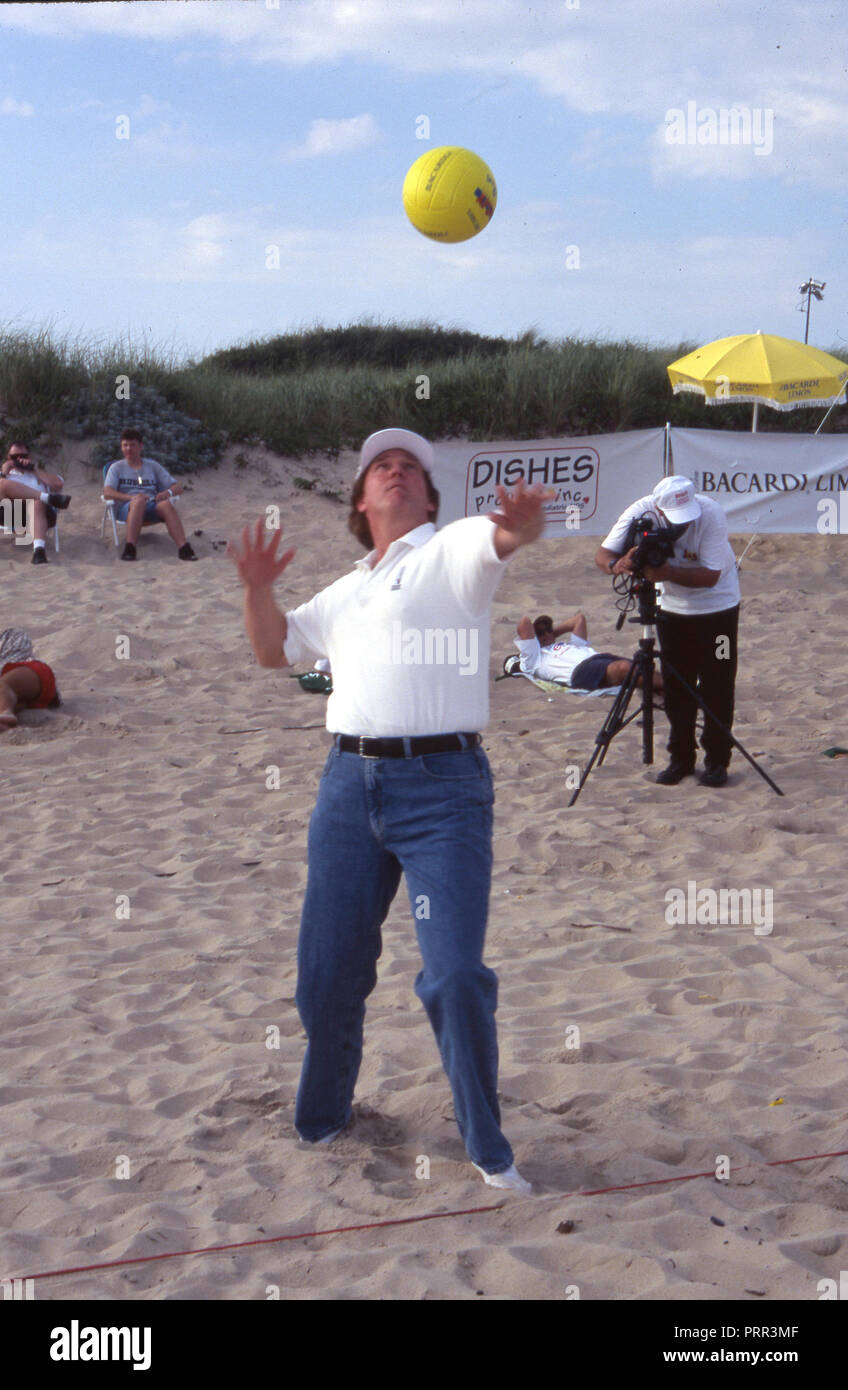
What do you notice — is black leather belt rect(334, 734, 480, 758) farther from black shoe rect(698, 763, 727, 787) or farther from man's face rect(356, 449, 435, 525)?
black shoe rect(698, 763, 727, 787)

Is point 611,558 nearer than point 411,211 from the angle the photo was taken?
Yes

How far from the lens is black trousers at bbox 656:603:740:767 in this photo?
6684 millimetres

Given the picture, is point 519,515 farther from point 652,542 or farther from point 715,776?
point 715,776

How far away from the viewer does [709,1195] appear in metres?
3.08

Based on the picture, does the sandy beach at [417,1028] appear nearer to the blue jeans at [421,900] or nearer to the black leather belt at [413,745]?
the blue jeans at [421,900]

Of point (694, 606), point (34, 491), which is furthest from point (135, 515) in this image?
point (694, 606)

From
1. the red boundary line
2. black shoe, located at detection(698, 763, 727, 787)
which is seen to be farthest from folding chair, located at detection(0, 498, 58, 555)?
the red boundary line

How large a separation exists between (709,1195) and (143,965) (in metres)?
2.40

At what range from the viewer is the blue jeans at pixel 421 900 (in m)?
2.82

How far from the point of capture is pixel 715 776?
22.8ft

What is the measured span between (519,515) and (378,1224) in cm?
169
